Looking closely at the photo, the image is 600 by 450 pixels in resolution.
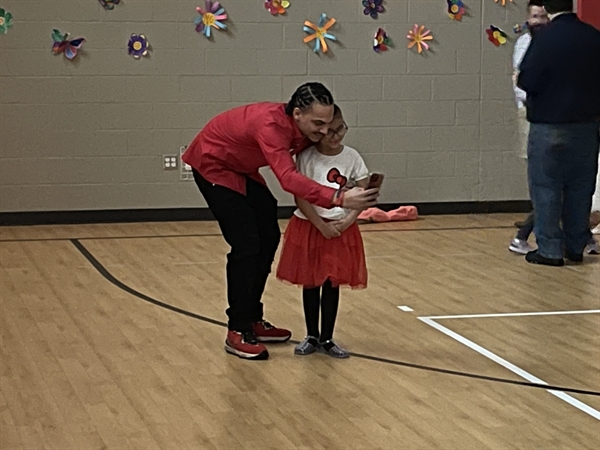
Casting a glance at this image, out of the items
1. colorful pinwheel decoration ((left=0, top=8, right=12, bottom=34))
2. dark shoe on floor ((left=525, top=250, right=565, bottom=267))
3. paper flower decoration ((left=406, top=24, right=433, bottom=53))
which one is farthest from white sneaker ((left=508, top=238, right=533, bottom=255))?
colorful pinwheel decoration ((left=0, top=8, right=12, bottom=34))

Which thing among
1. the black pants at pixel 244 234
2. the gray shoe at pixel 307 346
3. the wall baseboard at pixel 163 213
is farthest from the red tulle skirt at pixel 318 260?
the wall baseboard at pixel 163 213

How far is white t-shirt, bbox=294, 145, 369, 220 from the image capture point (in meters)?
4.64

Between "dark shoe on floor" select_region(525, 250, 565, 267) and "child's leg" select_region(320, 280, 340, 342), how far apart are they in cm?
251

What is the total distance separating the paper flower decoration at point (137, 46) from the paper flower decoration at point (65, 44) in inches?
14.3

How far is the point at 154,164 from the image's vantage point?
8805 mm

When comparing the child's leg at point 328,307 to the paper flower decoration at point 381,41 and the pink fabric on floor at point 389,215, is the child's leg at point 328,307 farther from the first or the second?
the paper flower decoration at point 381,41

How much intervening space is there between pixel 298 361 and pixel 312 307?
244mm

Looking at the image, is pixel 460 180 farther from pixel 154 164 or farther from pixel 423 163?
pixel 154 164

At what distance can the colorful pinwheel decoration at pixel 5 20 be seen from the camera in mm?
8320

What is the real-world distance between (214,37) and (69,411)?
523 cm

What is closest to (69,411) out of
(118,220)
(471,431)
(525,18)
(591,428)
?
(471,431)

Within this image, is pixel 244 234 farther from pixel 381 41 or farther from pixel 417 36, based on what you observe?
pixel 417 36

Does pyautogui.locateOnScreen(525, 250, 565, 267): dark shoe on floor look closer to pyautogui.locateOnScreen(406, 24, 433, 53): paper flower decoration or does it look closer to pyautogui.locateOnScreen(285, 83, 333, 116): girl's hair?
pyautogui.locateOnScreen(406, 24, 433, 53): paper flower decoration

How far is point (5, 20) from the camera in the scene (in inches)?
328
